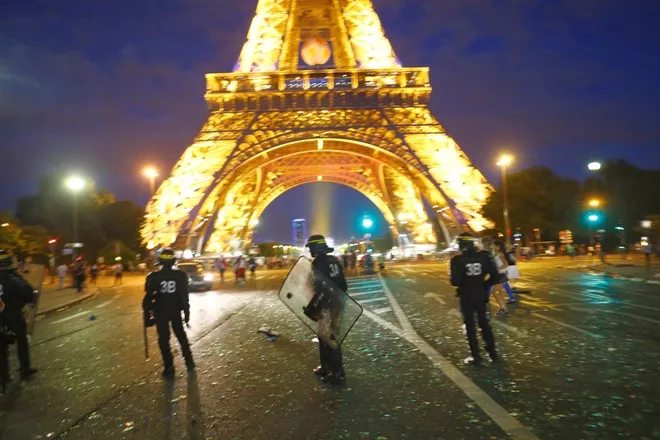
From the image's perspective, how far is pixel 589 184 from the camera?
48.5 meters

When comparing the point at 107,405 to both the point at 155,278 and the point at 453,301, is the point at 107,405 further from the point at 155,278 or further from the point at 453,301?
the point at 453,301

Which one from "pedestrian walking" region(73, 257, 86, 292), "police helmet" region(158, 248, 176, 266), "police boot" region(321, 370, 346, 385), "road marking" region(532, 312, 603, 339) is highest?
"police helmet" region(158, 248, 176, 266)

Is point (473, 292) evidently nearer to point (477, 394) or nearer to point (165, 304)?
point (477, 394)

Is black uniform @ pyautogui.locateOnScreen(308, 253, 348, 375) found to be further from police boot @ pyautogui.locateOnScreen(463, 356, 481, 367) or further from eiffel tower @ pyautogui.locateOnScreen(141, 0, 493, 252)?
eiffel tower @ pyautogui.locateOnScreen(141, 0, 493, 252)

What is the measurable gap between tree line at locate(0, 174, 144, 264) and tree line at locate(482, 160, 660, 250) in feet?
105

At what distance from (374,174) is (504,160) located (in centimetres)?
2332

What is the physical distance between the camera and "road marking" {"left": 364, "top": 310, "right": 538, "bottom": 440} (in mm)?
3912

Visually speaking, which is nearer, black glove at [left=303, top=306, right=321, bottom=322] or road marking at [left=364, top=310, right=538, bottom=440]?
road marking at [left=364, top=310, right=538, bottom=440]

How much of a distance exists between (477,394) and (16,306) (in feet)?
17.2

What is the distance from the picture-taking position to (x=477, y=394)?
4.90 metres

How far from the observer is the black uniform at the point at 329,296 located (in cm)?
551

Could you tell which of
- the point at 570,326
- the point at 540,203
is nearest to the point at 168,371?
the point at 570,326

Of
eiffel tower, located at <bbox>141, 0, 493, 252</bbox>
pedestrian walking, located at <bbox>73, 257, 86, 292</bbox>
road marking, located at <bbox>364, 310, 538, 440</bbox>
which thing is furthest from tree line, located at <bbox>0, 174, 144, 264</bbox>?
road marking, located at <bbox>364, 310, 538, 440</bbox>

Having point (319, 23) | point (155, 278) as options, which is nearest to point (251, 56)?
point (319, 23)
